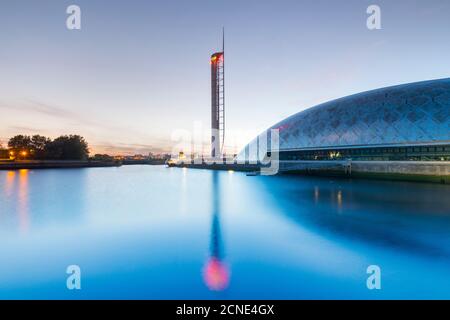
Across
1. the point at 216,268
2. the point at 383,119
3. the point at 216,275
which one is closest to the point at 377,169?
the point at 383,119

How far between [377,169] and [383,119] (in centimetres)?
825

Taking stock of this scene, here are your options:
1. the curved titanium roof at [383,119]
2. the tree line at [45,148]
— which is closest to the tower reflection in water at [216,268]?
the curved titanium roof at [383,119]

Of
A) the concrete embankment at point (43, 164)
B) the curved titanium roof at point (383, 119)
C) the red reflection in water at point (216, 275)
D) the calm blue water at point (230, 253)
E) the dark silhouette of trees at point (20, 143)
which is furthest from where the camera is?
the dark silhouette of trees at point (20, 143)

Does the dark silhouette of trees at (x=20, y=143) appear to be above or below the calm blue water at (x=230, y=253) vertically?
above

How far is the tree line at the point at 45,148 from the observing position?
3548 inches

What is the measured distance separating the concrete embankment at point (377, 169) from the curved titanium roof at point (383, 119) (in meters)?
3.16

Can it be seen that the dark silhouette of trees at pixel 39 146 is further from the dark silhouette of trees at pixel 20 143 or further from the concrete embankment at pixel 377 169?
the concrete embankment at pixel 377 169

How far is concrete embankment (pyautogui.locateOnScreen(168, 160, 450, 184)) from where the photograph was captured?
29734mm

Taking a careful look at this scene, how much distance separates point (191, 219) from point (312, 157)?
38.4 m

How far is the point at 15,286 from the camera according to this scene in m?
5.79

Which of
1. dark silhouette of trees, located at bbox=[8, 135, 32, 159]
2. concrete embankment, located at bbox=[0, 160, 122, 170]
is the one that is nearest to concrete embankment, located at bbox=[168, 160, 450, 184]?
concrete embankment, located at bbox=[0, 160, 122, 170]

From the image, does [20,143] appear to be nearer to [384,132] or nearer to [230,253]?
[230,253]

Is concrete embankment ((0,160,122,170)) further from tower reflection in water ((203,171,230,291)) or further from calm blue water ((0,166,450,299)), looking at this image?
tower reflection in water ((203,171,230,291))
